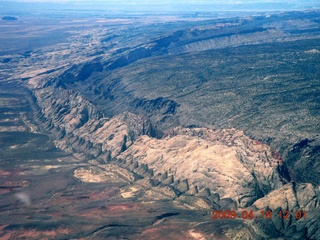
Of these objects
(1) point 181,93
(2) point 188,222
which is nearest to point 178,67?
(1) point 181,93

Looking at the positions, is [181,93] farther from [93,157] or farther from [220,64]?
[93,157]

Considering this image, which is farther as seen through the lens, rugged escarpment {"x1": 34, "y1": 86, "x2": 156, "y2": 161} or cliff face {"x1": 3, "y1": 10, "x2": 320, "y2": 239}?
rugged escarpment {"x1": 34, "y1": 86, "x2": 156, "y2": 161}

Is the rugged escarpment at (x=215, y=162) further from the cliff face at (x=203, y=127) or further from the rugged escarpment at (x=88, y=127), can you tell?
the rugged escarpment at (x=88, y=127)
